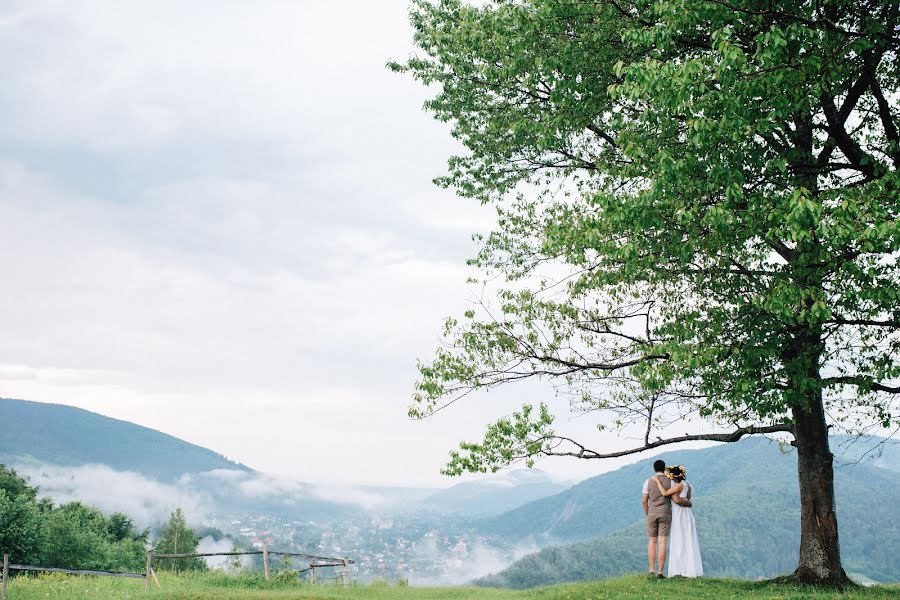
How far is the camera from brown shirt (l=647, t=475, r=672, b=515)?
1817 centimetres

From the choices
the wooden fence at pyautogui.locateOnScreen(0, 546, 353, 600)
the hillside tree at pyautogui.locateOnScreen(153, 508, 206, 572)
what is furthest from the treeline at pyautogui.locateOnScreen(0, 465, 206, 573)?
the wooden fence at pyautogui.locateOnScreen(0, 546, 353, 600)

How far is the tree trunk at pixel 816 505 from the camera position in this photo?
1789 cm

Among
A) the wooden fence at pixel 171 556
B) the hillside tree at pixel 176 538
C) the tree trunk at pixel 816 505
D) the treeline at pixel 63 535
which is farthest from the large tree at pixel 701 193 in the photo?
the hillside tree at pixel 176 538

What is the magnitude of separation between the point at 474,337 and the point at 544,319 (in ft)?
6.24

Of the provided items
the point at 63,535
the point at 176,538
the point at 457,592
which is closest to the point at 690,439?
the point at 457,592

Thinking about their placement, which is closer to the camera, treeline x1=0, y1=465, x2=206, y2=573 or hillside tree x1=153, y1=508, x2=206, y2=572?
treeline x1=0, y1=465, x2=206, y2=573

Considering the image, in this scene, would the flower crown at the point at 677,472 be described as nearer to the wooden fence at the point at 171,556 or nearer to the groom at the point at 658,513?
the groom at the point at 658,513

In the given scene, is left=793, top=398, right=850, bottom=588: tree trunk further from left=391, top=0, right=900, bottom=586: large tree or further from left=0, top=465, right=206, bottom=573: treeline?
left=0, top=465, right=206, bottom=573: treeline

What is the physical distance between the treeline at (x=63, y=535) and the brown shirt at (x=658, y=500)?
34762 millimetres

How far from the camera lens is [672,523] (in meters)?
18.4

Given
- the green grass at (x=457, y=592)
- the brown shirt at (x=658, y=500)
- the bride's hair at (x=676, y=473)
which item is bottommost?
the green grass at (x=457, y=592)

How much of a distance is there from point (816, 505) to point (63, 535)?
Answer: 64.4 m

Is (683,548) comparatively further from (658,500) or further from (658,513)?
(658,500)

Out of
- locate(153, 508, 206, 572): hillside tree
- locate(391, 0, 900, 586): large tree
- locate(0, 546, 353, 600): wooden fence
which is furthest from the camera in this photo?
locate(153, 508, 206, 572): hillside tree
